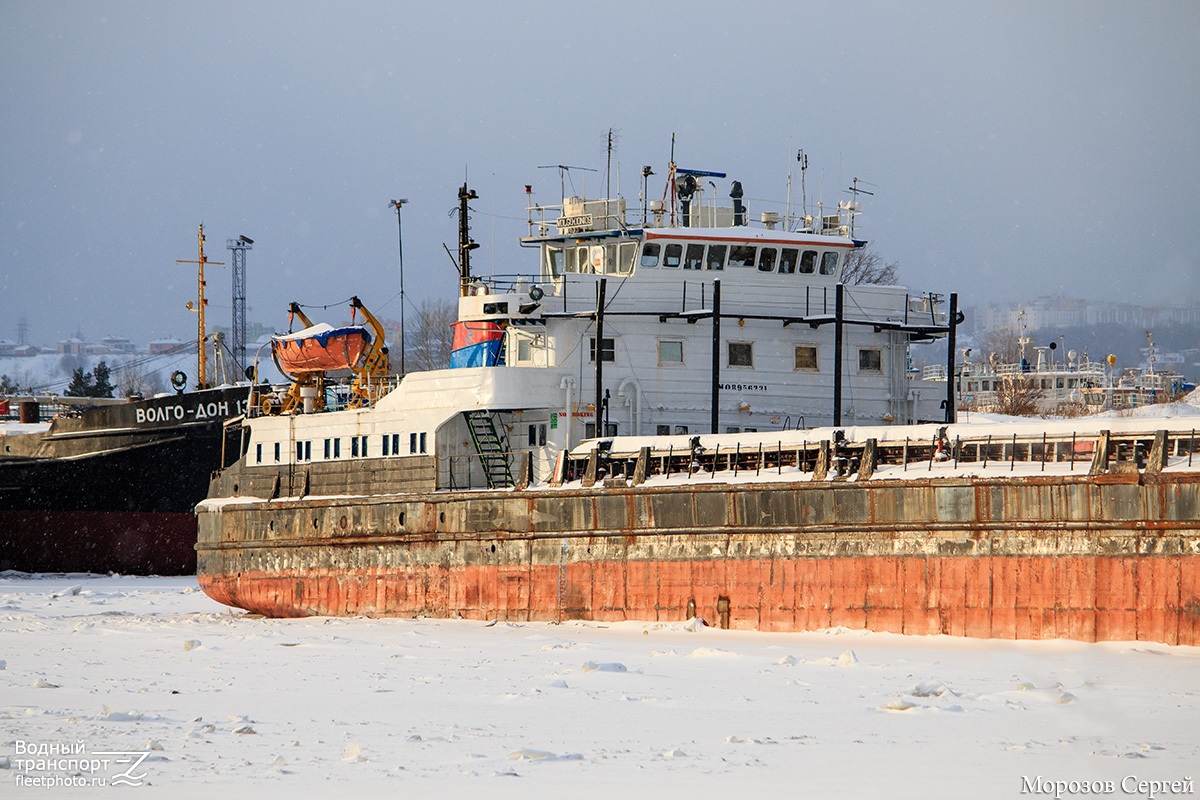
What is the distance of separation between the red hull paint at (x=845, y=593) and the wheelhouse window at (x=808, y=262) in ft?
25.4

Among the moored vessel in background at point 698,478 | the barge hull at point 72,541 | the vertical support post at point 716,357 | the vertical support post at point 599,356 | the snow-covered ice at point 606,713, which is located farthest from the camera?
the barge hull at point 72,541

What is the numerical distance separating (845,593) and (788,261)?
8539 mm

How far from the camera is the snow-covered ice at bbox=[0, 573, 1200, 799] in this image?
988cm

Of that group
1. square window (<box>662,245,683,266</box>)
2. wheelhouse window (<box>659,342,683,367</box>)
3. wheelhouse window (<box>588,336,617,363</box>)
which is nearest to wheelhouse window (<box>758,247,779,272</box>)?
square window (<box>662,245,683,266</box>)

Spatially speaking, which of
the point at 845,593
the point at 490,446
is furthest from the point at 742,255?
the point at 845,593

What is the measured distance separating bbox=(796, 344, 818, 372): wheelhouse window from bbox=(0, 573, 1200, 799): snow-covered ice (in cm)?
660

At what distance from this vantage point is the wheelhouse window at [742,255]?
25580 millimetres

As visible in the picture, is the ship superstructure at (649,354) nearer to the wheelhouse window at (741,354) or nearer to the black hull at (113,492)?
the wheelhouse window at (741,354)

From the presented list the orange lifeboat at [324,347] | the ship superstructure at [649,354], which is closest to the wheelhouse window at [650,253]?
the ship superstructure at [649,354]

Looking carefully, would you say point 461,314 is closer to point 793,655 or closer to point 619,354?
point 619,354

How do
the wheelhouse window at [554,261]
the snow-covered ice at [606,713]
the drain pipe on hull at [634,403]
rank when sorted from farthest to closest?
the wheelhouse window at [554,261] → the drain pipe on hull at [634,403] → the snow-covered ice at [606,713]

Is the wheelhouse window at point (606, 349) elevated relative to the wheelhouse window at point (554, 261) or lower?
lower

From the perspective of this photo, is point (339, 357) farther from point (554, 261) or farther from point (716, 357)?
point (716, 357)

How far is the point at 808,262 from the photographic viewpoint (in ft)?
85.9
